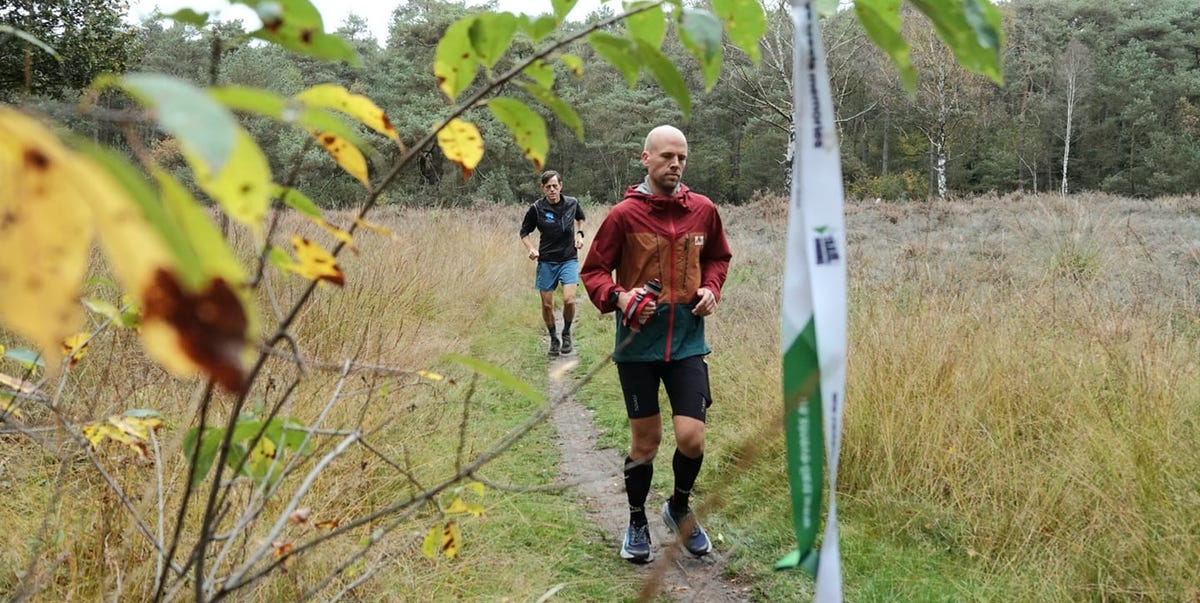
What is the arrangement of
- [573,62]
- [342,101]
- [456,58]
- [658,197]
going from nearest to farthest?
[342,101], [456,58], [573,62], [658,197]

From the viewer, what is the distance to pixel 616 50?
896mm

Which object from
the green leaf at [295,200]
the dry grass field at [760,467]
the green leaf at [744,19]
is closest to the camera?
the green leaf at [295,200]

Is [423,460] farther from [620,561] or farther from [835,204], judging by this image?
[835,204]

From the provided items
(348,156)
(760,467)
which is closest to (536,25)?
(348,156)

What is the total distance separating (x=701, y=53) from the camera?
84cm

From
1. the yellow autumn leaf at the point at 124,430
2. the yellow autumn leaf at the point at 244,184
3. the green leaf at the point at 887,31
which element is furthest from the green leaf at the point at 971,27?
the yellow autumn leaf at the point at 124,430

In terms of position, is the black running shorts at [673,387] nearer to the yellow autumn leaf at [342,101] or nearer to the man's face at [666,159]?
the man's face at [666,159]

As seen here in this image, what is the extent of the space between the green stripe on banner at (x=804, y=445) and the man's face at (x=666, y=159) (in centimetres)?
245

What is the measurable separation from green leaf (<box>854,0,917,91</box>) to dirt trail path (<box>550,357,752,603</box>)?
4.33 feet

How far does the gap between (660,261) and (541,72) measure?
2.40 m

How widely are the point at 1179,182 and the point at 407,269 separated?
39860mm

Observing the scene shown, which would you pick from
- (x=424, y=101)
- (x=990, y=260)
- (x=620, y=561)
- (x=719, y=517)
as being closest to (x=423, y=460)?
(x=620, y=561)

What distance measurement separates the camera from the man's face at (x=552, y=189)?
25.7 feet

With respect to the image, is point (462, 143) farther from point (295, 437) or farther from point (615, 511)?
point (615, 511)
